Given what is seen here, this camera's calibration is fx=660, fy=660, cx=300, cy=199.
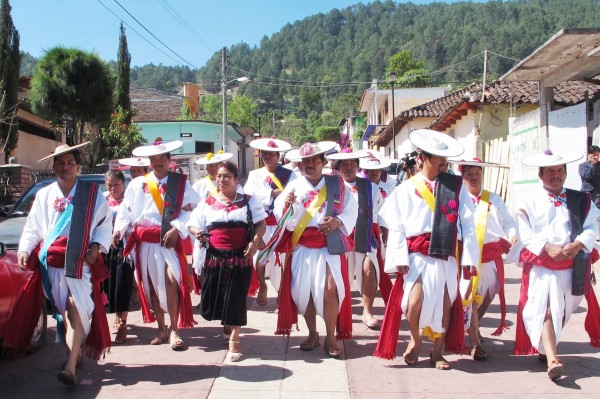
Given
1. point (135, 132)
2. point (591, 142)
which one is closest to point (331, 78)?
point (135, 132)

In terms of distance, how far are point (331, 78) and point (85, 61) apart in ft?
372

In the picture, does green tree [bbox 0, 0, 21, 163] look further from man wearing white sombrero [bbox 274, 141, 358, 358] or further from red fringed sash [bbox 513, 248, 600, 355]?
red fringed sash [bbox 513, 248, 600, 355]

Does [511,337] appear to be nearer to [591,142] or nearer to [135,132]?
[591,142]

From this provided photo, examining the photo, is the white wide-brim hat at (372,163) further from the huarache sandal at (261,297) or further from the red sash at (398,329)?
the red sash at (398,329)

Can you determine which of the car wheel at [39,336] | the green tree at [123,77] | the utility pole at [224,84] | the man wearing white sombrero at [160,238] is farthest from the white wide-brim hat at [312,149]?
the utility pole at [224,84]

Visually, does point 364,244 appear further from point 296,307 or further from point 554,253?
point 554,253

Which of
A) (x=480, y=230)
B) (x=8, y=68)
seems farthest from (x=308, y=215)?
A: (x=8, y=68)

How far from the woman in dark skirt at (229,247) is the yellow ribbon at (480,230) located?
190 cm

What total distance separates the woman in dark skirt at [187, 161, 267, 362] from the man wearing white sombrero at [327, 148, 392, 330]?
1423 mm

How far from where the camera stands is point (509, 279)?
10055mm

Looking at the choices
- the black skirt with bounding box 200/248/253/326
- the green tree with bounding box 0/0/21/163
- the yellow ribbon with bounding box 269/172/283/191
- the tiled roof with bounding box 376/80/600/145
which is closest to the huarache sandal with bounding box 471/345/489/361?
the black skirt with bounding box 200/248/253/326

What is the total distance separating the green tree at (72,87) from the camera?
818 inches

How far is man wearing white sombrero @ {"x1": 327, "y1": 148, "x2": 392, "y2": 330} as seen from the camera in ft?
22.8

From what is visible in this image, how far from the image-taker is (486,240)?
5871 millimetres
